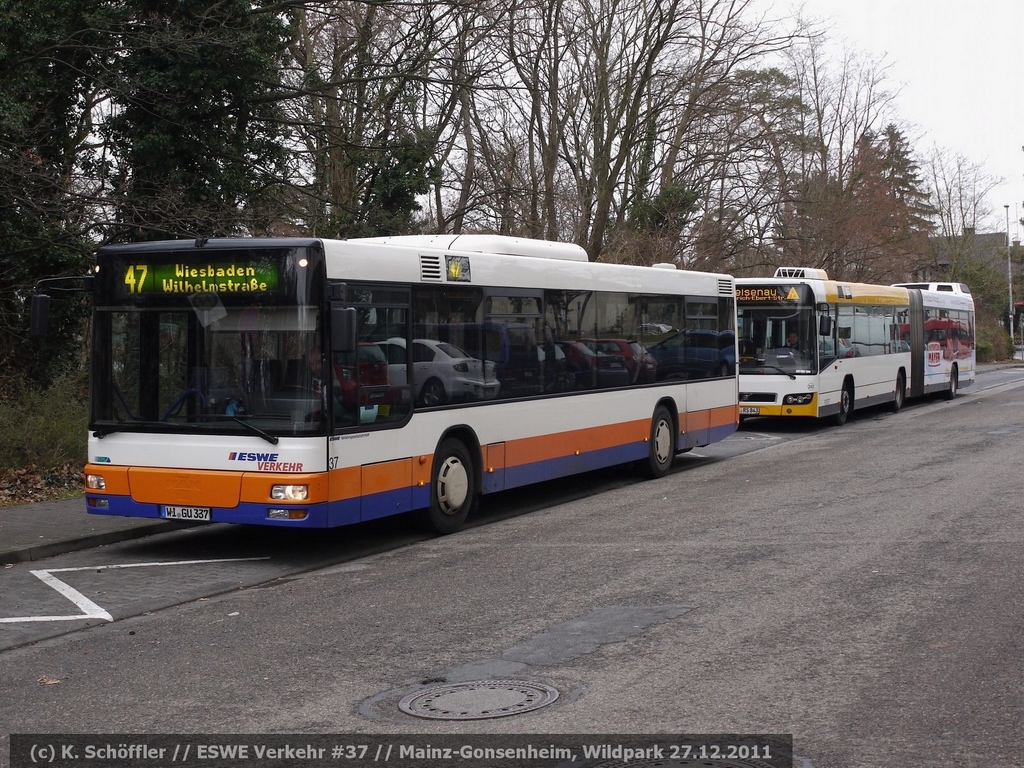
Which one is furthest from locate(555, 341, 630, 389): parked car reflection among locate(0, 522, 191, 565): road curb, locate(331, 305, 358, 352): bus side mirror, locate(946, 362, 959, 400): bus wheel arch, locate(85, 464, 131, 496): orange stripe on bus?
locate(946, 362, 959, 400): bus wheel arch

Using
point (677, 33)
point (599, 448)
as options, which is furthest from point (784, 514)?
point (677, 33)

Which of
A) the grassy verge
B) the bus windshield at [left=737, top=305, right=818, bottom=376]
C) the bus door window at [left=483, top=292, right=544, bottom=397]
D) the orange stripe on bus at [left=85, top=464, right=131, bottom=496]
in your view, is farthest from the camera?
the bus windshield at [left=737, top=305, right=818, bottom=376]

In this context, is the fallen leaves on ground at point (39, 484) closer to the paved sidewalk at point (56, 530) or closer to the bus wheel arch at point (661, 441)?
the paved sidewalk at point (56, 530)

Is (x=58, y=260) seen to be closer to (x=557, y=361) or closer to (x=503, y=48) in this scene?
(x=557, y=361)

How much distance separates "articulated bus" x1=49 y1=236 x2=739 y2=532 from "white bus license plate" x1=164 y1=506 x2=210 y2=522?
0.02 meters

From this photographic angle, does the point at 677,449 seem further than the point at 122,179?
No

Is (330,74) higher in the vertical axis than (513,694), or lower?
higher

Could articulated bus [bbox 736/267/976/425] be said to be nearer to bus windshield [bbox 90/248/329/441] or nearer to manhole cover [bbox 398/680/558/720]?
bus windshield [bbox 90/248/329/441]

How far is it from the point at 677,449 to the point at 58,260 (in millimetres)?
9780

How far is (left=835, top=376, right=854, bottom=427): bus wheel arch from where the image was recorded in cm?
2422

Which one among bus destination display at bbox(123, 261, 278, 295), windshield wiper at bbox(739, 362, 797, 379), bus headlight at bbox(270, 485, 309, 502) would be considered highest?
bus destination display at bbox(123, 261, 278, 295)

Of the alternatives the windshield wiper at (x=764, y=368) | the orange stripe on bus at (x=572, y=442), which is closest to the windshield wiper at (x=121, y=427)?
the orange stripe on bus at (x=572, y=442)

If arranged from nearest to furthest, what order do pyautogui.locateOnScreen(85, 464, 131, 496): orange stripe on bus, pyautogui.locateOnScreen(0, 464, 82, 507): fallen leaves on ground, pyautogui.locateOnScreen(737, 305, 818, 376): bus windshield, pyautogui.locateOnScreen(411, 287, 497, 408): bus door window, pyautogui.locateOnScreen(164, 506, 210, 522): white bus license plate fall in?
1. pyautogui.locateOnScreen(164, 506, 210, 522): white bus license plate
2. pyautogui.locateOnScreen(85, 464, 131, 496): orange stripe on bus
3. pyautogui.locateOnScreen(411, 287, 497, 408): bus door window
4. pyautogui.locateOnScreen(0, 464, 82, 507): fallen leaves on ground
5. pyautogui.locateOnScreen(737, 305, 818, 376): bus windshield

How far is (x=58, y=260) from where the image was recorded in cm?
1808
